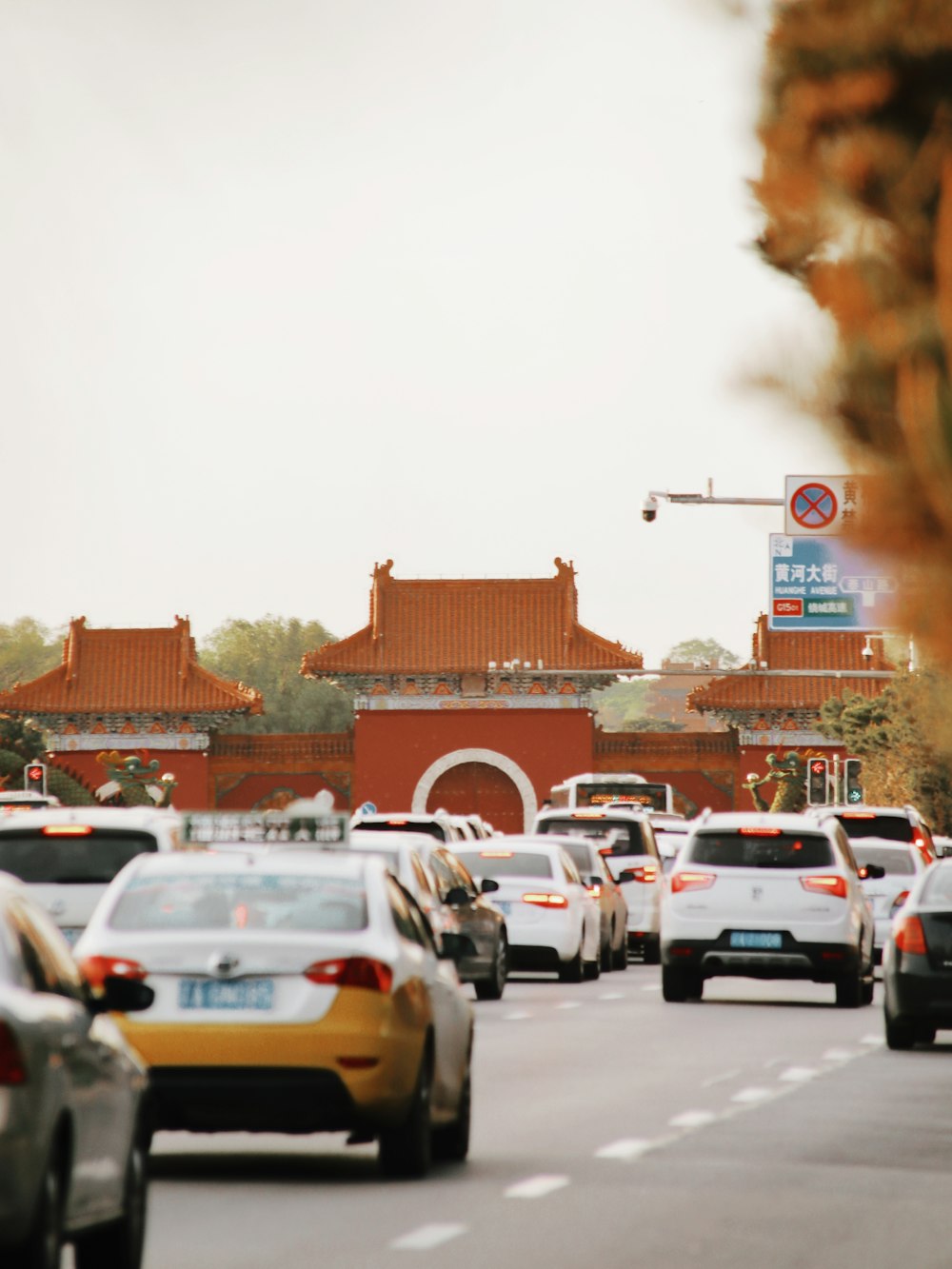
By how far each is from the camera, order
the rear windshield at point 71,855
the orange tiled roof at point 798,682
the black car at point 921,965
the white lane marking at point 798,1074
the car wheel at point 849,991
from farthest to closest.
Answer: the orange tiled roof at point 798,682 → the car wheel at point 849,991 → the black car at point 921,965 → the rear windshield at point 71,855 → the white lane marking at point 798,1074

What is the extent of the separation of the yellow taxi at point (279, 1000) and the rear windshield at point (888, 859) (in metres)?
18.3

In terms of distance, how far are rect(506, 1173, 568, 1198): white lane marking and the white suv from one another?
12742 millimetres

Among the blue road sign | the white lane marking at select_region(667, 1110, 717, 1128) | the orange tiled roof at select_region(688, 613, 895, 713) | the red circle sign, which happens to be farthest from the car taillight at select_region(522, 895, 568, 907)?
the orange tiled roof at select_region(688, 613, 895, 713)

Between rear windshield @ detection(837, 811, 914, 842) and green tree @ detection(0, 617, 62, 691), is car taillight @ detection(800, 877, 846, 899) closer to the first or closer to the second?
rear windshield @ detection(837, 811, 914, 842)

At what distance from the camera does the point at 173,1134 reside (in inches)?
556

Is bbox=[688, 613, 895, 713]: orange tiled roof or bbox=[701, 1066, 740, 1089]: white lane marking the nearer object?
bbox=[701, 1066, 740, 1089]: white lane marking

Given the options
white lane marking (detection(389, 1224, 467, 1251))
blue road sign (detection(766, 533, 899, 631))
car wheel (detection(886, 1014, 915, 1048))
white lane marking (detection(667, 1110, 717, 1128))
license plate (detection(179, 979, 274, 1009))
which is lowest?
white lane marking (detection(389, 1224, 467, 1251))

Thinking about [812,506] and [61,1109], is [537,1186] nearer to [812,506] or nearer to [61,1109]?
[61,1109]

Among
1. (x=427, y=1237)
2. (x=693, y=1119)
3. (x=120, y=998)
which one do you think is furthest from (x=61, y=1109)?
(x=693, y=1119)

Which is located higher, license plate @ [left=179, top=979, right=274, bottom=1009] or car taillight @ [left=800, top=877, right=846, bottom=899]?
car taillight @ [left=800, top=877, right=846, bottom=899]

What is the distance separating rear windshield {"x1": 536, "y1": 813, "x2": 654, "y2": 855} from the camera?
35062 mm

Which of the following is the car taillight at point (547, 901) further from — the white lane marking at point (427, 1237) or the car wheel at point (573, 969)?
the white lane marking at point (427, 1237)

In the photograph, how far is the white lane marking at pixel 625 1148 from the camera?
1294 cm

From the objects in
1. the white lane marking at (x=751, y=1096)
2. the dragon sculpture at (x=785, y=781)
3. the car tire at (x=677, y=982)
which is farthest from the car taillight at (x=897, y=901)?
the dragon sculpture at (x=785, y=781)
